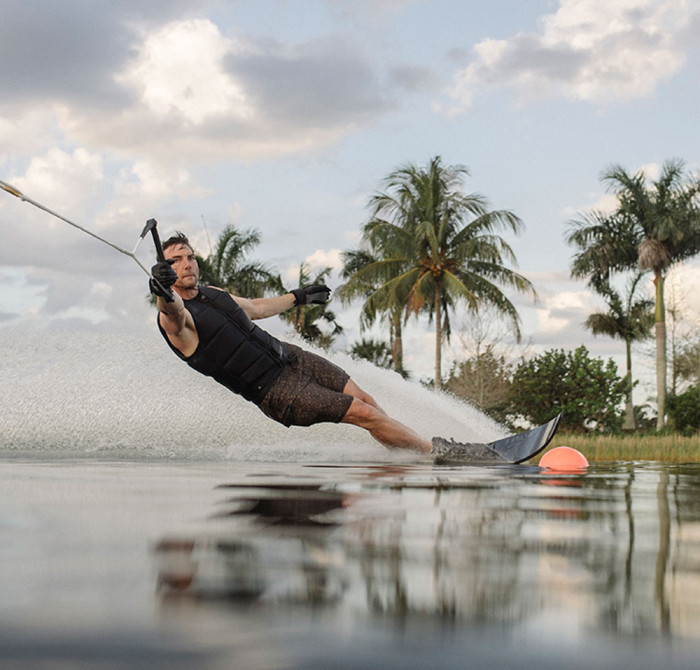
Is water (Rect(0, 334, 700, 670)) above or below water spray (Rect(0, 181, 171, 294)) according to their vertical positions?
below

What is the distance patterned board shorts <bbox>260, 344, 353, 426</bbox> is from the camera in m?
6.12

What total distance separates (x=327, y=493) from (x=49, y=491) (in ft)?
3.33

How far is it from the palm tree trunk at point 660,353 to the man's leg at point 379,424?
2430 cm

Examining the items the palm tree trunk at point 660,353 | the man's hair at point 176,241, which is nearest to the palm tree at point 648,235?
the palm tree trunk at point 660,353

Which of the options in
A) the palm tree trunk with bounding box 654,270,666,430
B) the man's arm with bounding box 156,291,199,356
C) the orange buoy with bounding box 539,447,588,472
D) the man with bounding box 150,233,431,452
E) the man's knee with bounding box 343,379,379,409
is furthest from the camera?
the palm tree trunk with bounding box 654,270,666,430

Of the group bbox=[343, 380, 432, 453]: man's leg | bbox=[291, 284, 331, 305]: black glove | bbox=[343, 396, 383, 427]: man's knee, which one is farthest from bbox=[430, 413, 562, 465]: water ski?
bbox=[291, 284, 331, 305]: black glove

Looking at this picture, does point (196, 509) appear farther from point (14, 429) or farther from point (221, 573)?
point (14, 429)

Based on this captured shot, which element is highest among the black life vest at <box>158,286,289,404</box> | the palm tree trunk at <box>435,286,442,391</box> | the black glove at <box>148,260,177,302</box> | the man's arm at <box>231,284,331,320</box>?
the palm tree trunk at <box>435,286,442,391</box>

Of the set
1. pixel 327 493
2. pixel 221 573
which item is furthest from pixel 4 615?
pixel 327 493

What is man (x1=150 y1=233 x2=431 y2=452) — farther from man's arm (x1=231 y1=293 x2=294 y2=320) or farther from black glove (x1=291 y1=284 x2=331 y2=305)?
black glove (x1=291 y1=284 x2=331 y2=305)

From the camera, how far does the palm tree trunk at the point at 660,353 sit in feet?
96.3

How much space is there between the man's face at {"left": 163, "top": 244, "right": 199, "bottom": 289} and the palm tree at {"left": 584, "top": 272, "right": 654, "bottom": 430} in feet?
112

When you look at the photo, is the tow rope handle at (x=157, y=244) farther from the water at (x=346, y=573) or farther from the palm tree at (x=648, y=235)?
the palm tree at (x=648, y=235)

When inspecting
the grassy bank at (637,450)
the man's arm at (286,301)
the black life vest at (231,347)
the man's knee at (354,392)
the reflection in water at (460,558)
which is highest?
the man's arm at (286,301)
